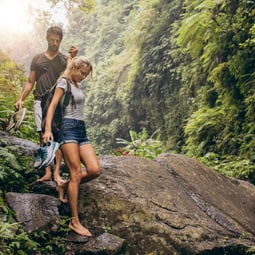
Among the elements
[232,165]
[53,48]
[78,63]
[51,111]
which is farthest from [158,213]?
[232,165]

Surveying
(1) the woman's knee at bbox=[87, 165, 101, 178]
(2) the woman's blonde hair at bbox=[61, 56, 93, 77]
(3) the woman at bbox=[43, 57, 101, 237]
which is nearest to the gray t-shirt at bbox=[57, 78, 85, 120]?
(3) the woman at bbox=[43, 57, 101, 237]

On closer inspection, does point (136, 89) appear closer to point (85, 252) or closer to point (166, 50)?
point (166, 50)

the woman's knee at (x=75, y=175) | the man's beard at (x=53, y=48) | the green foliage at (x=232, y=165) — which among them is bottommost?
the green foliage at (x=232, y=165)

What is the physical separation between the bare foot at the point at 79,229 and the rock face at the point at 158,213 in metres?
0.12

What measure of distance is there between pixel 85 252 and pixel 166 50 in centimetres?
1285

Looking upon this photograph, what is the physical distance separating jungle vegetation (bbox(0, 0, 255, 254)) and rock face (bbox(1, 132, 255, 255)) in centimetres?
124

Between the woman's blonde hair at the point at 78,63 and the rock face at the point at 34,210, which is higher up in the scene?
the woman's blonde hair at the point at 78,63

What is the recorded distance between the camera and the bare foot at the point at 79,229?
4520 mm

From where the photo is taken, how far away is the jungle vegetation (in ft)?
31.4

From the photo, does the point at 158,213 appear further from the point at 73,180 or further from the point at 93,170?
the point at 73,180

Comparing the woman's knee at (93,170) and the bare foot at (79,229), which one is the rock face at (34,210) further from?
the woman's knee at (93,170)

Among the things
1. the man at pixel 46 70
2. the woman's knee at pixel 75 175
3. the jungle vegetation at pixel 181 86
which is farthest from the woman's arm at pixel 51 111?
the man at pixel 46 70

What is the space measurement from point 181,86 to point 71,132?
10.7 metres

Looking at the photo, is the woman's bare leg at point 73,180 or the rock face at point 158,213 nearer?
the woman's bare leg at point 73,180
